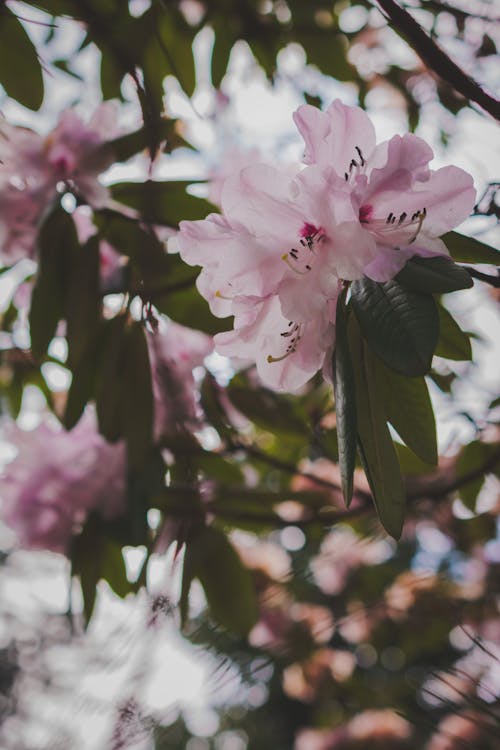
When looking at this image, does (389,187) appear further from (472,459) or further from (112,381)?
(472,459)

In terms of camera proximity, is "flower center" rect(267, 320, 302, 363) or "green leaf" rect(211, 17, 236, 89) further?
"green leaf" rect(211, 17, 236, 89)

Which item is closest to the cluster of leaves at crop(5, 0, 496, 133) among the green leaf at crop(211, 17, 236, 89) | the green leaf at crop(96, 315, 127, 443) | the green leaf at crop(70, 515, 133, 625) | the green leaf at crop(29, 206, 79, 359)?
the green leaf at crop(211, 17, 236, 89)

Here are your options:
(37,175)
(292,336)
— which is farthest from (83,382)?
(292,336)

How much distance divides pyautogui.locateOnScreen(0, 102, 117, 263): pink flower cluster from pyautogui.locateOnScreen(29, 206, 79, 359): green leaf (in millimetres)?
32

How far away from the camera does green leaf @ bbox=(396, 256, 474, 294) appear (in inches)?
20.0

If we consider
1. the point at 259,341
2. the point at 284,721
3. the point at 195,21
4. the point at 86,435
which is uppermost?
the point at 259,341

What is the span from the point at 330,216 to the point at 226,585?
0.89 metres

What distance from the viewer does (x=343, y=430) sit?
52 centimetres

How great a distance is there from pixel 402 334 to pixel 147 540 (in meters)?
0.70

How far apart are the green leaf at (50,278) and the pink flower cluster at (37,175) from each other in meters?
0.03

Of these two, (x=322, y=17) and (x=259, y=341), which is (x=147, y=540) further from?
(x=322, y=17)

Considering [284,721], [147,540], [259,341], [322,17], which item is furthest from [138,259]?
[284,721]

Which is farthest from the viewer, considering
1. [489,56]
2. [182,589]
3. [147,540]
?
[489,56]

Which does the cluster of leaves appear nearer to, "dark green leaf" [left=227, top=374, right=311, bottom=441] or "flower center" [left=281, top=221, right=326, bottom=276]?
"dark green leaf" [left=227, top=374, right=311, bottom=441]
